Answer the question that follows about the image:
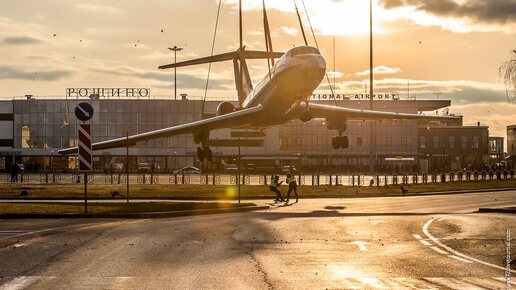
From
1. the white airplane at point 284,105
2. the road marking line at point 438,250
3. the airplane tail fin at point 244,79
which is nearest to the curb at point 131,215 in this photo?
the white airplane at point 284,105

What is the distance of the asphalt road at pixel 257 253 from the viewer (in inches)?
Result: 445

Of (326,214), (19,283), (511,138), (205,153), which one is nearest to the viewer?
(19,283)

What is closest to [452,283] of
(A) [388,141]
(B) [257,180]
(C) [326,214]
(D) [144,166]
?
(C) [326,214]

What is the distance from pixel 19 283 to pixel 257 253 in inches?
207

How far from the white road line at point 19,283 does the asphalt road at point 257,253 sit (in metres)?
0.03

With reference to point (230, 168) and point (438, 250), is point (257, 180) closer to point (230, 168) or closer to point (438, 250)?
point (230, 168)

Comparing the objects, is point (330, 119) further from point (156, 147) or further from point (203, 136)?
point (156, 147)

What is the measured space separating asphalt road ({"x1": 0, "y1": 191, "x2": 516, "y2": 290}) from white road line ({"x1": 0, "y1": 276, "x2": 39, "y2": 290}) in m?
0.03

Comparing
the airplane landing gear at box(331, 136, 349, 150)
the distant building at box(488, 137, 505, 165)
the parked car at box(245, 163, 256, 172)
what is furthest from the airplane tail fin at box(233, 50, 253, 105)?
the distant building at box(488, 137, 505, 165)

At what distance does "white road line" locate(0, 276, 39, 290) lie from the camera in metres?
10.7

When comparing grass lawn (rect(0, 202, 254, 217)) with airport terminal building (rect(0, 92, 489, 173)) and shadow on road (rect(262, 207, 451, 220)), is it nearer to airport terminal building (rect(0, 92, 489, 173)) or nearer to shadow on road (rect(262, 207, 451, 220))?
shadow on road (rect(262, 207, 451, 220))

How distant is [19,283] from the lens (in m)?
11.1

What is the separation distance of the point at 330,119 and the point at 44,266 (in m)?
29.2

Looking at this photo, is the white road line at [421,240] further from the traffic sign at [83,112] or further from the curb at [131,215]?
the traffic sign at [83,112]
